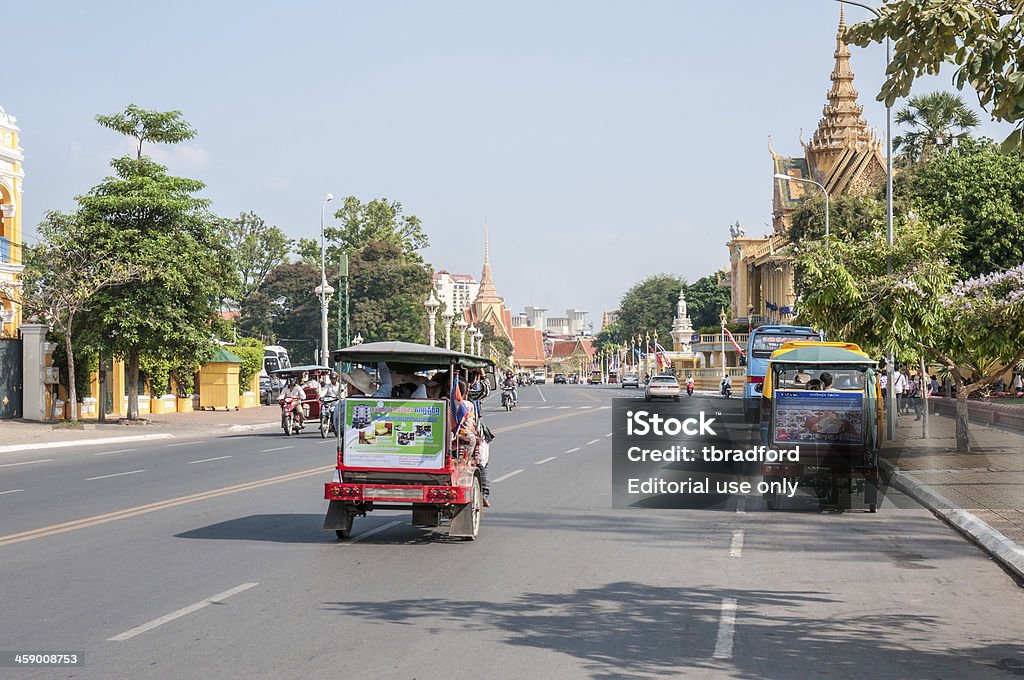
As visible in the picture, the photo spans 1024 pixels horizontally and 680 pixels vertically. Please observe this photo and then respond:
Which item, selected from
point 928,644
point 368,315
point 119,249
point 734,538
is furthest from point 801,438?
point 368,315

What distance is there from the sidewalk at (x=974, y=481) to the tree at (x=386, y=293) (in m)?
68.1

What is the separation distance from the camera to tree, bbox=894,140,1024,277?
48.8 metres

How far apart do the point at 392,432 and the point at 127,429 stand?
27.8m

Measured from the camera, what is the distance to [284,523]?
46.4ft

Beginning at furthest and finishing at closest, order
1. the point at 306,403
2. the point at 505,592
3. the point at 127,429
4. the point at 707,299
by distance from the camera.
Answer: the point at 707,299
the point at 127,429
the point at 306,403
the point at 505,592

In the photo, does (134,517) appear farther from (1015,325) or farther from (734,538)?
(1015,325)

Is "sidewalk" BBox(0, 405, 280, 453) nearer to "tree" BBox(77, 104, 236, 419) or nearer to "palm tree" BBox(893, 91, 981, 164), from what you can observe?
"tree" BBox(77, 104, 236, 419)

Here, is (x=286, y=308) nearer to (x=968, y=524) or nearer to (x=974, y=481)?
(x=974, y=481)

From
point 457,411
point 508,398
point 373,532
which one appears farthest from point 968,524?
point 508,398

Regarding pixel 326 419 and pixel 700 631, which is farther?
pixel 326 419

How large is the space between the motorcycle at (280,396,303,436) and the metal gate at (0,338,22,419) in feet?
38.8

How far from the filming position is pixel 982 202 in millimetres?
49062

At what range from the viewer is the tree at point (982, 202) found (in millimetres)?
48781

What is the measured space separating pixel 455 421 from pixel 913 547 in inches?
207
